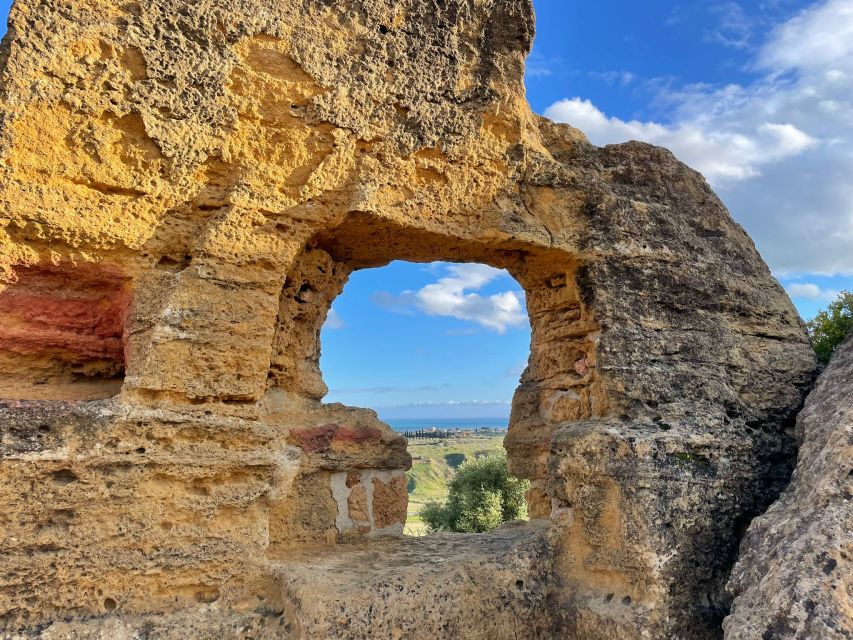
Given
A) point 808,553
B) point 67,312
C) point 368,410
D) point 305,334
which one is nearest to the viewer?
point 808,553

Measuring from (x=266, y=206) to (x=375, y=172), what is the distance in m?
0.82

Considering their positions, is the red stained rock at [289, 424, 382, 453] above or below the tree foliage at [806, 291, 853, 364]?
below

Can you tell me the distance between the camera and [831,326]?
20.7 feet

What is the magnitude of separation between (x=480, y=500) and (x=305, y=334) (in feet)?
37.5

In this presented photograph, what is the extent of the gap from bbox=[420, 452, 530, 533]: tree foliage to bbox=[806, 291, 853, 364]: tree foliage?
29.8ft

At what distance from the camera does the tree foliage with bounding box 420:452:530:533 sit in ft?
47.9

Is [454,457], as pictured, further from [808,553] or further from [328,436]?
[808,553]

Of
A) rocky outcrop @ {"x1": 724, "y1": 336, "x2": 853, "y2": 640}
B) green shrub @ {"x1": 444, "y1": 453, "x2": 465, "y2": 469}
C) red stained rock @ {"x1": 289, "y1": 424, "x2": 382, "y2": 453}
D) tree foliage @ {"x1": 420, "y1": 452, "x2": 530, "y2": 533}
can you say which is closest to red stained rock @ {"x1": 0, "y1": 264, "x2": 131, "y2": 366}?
red stained rock @ {"x1": 289, "y1": 424, "x2": 382, "y2": 453}

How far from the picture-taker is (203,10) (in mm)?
3902

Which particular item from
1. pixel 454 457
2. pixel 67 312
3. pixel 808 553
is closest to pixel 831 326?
pixel 808 553

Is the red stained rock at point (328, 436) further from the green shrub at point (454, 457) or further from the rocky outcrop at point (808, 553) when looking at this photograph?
the green shrub at point (454, 457)

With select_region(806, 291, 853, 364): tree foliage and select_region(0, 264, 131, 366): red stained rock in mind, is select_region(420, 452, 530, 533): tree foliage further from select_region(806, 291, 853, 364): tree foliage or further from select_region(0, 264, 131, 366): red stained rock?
select_region(0, 264, 131, 366): red stained rock

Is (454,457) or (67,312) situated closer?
(67,312)

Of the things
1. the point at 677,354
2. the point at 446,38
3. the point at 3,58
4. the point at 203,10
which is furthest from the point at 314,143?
the point at 677,354
